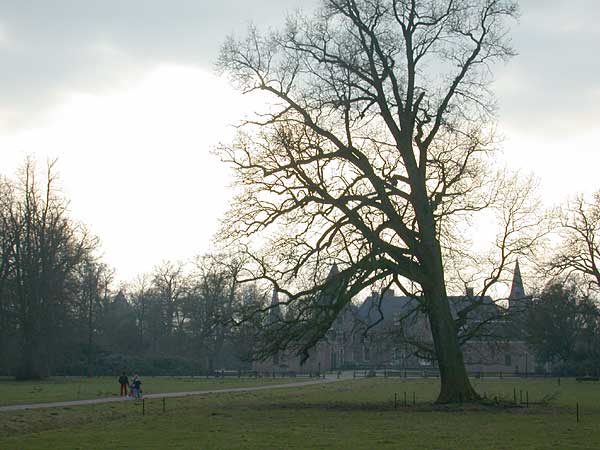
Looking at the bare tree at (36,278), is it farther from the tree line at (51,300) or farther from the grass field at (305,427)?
the grass field at (305,427)

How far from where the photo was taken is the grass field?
18156 mm

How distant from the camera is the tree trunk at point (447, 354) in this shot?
94.2 feet

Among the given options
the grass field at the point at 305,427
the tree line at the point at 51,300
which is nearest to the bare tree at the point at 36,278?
the tree line at the point at 51,300

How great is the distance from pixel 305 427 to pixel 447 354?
873 cm

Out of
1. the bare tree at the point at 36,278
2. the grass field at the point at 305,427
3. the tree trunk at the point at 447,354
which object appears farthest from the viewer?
the bare tree at the point at 36,278

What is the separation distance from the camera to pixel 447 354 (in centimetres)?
2903

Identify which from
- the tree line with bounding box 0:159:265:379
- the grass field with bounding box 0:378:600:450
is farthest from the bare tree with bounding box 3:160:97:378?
the grass field with bounding box 0:378:600:450

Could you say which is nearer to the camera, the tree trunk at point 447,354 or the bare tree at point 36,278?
the tree trunk at point 447,354

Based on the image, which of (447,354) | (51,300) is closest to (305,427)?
(447,354)

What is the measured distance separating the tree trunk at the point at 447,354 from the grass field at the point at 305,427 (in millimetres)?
985

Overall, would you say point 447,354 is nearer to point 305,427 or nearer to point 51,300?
point 305,427

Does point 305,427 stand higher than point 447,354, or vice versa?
point 447,354

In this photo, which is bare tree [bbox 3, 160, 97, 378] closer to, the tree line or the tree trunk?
the tree line

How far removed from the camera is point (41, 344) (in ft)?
197
